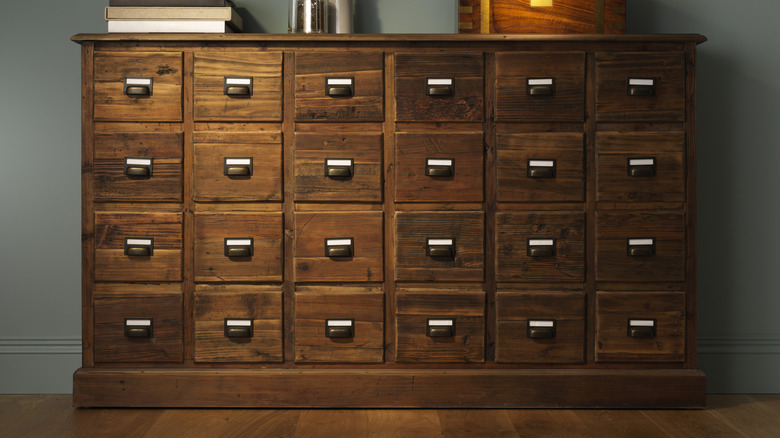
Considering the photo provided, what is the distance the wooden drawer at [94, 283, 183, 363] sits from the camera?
2293mm

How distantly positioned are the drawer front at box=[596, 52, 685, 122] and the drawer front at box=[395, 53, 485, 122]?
466 millimetres

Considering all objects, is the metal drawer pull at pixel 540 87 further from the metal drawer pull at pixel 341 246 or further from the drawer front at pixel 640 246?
the metal drawer pull at pixel 341 246

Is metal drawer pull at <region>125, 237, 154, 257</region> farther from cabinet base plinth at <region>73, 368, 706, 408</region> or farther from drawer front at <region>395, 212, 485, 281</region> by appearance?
drawer front at <region>395, 212, 485, 281</region>

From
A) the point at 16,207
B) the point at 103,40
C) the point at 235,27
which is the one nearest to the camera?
the point at 103,40

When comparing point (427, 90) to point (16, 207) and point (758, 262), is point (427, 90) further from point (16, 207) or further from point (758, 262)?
point (16, 207)

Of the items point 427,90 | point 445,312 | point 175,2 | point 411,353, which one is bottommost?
point 411,353

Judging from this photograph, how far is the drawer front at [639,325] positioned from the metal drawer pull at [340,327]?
95 centimetres

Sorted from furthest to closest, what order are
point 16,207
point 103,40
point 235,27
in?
point 16,207
point 235,27
point 103,40

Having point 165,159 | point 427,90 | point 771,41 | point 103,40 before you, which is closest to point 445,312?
point 427,90

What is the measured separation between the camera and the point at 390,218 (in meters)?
2.30

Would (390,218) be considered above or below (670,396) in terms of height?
above

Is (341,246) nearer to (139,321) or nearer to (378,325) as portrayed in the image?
(378,325)

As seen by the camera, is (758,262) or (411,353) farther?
(758,262)

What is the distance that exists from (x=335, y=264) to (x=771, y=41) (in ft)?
7.26
